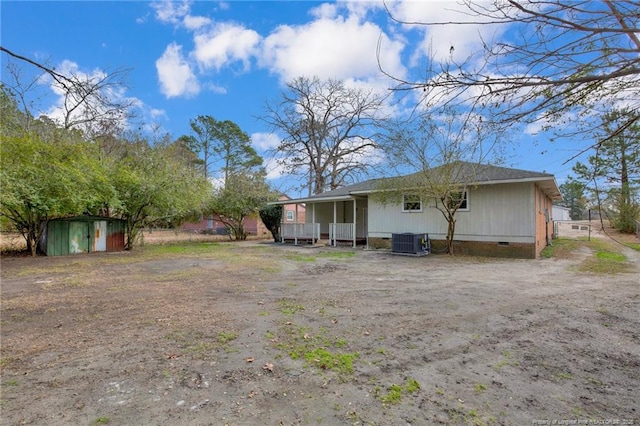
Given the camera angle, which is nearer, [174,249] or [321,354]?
[321,354]

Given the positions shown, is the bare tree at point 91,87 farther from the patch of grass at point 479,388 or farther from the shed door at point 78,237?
the shed door at point 78,237

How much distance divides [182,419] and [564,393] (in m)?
2.79

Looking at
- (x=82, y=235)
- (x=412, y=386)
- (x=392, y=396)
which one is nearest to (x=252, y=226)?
(x=82, y=235)

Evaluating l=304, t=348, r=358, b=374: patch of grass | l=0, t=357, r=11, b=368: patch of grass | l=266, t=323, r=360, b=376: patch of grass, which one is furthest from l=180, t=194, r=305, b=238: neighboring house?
l=304, t=348, r=358, b=374: patch of grass

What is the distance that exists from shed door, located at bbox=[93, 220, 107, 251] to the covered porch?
29.6 feet

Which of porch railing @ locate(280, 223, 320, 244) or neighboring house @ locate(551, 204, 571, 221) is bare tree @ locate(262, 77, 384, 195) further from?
neighboring house @ locate(551, 204, 571, 221)

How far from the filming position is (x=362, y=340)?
12.0 ft

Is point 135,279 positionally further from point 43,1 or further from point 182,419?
point 182,419

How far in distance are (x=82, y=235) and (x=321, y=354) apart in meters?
13.7

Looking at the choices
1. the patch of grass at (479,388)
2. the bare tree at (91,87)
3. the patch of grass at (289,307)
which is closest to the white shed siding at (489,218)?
the patch of grass at (289,307)

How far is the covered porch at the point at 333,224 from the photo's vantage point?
17.0 m

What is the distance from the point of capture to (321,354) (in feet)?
10.7

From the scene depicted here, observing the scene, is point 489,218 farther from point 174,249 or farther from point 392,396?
point 174,249

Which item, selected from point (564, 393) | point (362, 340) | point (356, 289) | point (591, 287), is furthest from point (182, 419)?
point (591, 287)
